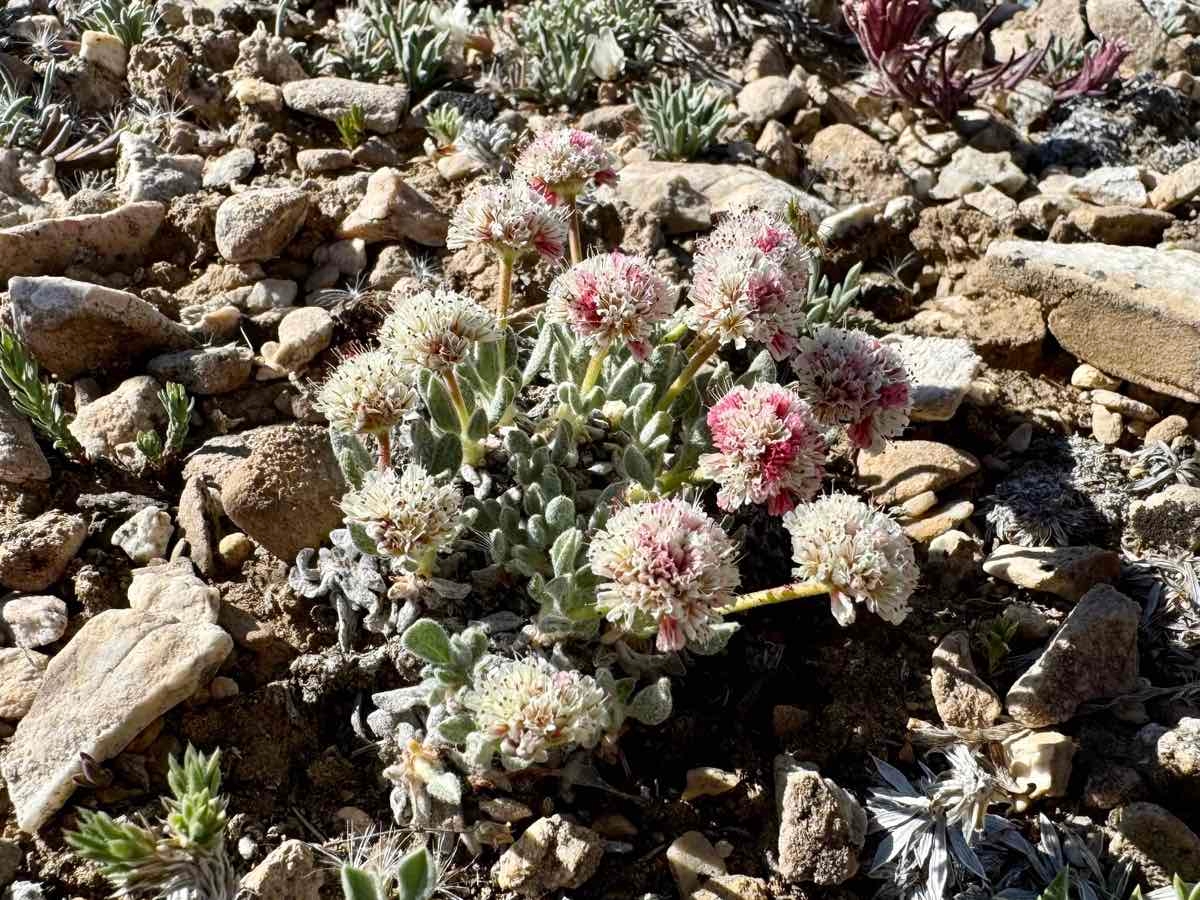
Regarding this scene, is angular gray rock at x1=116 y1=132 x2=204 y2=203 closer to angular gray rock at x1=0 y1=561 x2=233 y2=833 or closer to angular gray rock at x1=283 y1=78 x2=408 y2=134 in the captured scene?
angular gray rock at x1=283 y1=78 x2=408 y2=134

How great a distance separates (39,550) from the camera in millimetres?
3391

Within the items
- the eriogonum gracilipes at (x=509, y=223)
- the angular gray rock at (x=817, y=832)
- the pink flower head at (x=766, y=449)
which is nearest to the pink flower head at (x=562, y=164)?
the eriogonum gracilipes at (x=509, y=223)

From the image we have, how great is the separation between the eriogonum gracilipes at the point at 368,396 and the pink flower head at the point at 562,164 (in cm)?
100

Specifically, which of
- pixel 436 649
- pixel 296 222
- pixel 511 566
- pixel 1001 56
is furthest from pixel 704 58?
pixel 436 649

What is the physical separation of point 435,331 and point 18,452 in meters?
1.61

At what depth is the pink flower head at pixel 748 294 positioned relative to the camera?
3141mm

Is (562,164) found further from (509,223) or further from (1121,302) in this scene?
(1121,302)

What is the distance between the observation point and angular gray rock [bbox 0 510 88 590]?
3361mm

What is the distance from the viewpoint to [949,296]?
4.71 m

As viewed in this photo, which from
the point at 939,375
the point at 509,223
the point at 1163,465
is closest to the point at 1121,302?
the point at 1163,465

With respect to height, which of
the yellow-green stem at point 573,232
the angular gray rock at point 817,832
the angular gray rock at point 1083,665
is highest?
the yellow-green stem at point 573,232

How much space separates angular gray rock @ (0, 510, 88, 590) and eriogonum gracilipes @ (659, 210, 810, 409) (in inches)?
83.1

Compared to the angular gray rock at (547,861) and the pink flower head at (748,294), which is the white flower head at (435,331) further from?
the angular gray rock at (547,861)

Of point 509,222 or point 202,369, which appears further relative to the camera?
point 202,369
